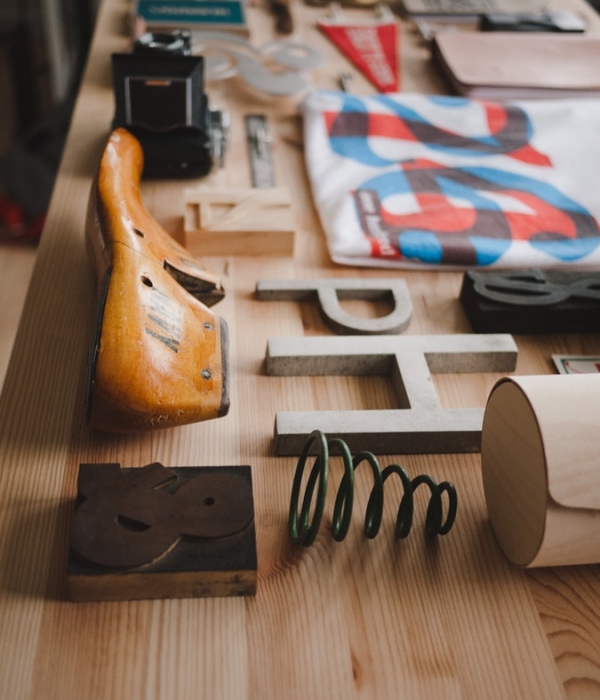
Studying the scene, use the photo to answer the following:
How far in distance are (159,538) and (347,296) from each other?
16.4 inches

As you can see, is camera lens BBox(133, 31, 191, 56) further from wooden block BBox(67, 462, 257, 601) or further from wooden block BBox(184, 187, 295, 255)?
wooden block BBox(67, 462, 257, 601)

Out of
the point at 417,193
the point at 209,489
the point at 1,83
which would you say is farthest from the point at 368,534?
the point at 1,83

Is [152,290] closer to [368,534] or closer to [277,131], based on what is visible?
[368,534]

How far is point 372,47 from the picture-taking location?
4.64 feet

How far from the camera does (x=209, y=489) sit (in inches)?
23.4

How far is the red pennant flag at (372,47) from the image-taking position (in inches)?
52.4

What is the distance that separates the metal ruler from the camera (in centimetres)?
106

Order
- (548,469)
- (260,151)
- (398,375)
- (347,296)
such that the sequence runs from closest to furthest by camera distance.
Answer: (548,469) < (398,375) < (347,296) < (260,151)

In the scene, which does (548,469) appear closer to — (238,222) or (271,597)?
(271,597)

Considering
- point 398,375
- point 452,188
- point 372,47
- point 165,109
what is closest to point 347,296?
point 398,375

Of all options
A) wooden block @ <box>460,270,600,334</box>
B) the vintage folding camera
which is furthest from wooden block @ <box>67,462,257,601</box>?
the vintage folding camera

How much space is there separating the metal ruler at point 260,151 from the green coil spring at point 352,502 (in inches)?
21.4

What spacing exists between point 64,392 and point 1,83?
1793mm

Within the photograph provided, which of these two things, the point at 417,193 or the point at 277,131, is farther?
the point at 277,131
